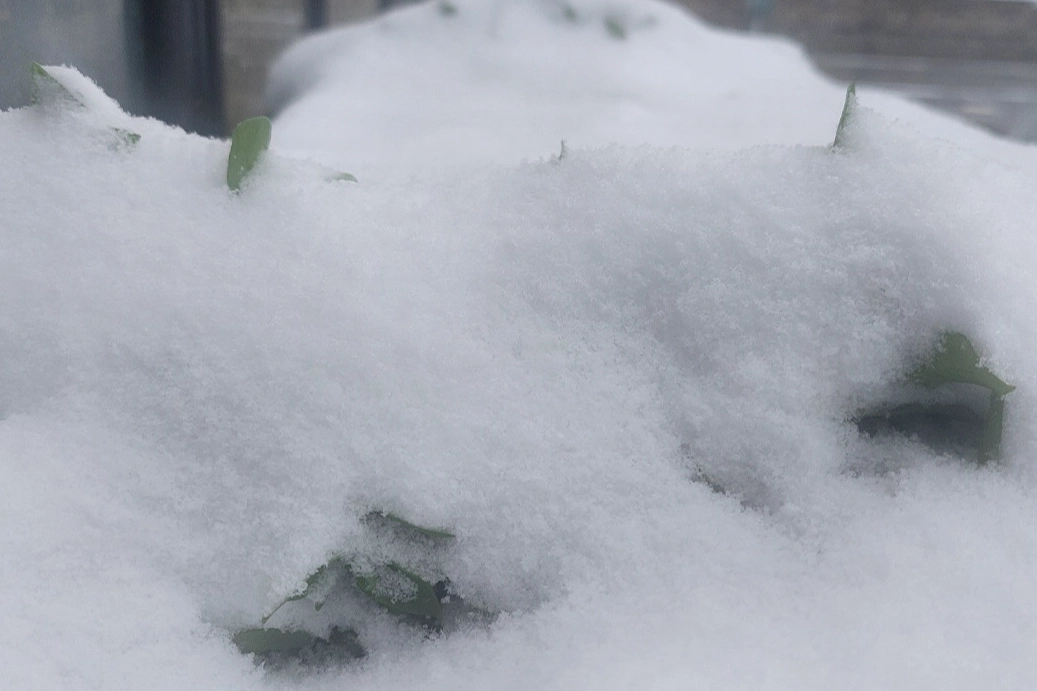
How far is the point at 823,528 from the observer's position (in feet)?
1.50

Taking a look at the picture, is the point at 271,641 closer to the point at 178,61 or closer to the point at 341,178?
the point at 341,178

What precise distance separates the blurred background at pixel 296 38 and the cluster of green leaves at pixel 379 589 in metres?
0.58

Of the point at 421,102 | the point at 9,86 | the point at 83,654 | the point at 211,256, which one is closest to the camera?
the point at 83,654

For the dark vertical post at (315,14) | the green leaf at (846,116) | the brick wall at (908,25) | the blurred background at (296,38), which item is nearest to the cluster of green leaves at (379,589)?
the green leaf at (846,116)

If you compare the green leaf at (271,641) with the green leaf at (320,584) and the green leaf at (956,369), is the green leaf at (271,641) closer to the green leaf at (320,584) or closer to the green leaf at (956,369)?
the green leaf at (320,584)

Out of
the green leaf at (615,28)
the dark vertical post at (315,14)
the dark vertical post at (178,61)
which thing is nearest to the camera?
the dark vertical post at (178,61)

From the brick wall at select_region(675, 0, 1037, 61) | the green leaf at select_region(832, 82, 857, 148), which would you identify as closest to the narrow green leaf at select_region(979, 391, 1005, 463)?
the green leaf at select_region(832, 82, 857, 148)

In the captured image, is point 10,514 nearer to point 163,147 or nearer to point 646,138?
point 163,147

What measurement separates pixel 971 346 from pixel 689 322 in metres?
0.16

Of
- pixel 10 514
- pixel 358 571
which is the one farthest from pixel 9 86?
pixel 358 571

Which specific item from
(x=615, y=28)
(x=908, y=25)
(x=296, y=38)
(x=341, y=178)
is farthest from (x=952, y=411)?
(x=908, y=25)

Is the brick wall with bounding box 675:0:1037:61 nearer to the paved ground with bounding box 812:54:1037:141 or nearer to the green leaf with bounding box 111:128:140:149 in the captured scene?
the paved ground with bounding box 812:54:1037:141

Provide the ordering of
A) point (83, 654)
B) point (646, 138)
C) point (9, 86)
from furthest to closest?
point (646, 138) < point (9, 86) < point (83, 654)

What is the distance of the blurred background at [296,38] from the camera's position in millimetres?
920
